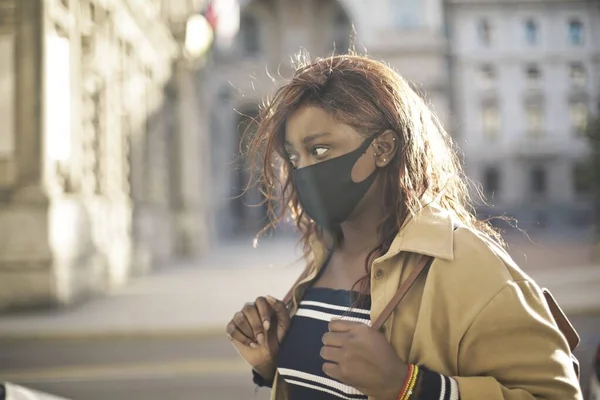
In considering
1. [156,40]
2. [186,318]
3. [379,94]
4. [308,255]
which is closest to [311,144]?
[379,94]

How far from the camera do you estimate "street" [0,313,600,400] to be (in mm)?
4855

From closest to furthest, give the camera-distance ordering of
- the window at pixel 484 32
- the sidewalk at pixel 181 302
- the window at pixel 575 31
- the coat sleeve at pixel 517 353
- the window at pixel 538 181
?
the coat sleeve at pixel 517 353 → the sidewalk at pixel 181 302 → the window at pixel 575 31 → the window at pixel 484 32 → the window at pixel 538 181

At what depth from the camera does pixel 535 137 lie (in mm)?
31547

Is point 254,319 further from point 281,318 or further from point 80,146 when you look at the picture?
point 80,146

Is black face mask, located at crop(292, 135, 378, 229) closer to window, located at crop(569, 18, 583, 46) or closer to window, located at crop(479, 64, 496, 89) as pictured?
window, located at crop(569, 18, 583, 46)

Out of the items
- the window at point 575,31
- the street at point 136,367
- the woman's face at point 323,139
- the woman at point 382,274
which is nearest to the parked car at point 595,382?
the woman at point 382,274

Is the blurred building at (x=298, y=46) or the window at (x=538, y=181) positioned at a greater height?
the blurred building at (x=298, y=46)

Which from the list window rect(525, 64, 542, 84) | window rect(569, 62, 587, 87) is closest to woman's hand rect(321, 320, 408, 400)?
window rect(569, 62, 587, 87)

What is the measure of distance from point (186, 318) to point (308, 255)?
5.81 metres

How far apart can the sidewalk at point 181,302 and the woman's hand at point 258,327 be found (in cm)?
198

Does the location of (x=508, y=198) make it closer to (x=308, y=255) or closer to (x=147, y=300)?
(x=147, y=300)

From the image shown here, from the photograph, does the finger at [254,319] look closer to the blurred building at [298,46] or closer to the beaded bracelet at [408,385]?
the beaded bracelet at [408,385]

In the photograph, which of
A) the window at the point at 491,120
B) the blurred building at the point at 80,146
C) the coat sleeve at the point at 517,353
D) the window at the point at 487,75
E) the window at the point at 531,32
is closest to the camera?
the coat sleeve at the point at 517,353

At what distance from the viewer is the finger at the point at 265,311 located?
1.67 m
